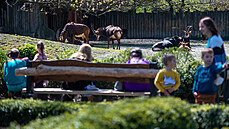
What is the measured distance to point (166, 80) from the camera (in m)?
6.43

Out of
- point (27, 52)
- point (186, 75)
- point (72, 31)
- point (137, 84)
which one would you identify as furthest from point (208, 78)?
point (72, 31)

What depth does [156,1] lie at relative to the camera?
33688 mm

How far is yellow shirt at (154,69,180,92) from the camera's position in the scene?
6.43 m

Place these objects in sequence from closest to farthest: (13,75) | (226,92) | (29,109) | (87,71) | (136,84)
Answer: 1. (29,109)
2. (226,92)
3. (87,71)
4. (136,84)
5. (13,75)

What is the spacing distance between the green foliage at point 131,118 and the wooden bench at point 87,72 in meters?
2.67

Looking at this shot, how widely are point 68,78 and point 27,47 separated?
322 cm

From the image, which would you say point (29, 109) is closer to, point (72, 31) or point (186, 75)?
point (186, 75)

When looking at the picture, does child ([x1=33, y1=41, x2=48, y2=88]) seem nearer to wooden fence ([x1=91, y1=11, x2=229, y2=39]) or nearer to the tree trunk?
the tree trunk

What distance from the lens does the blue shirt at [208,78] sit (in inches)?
242

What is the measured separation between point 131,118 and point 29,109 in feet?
8.02

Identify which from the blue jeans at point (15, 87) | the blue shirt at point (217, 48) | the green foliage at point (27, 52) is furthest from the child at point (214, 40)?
the green foliage at point (27, 52)

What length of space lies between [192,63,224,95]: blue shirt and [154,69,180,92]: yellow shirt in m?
0.40

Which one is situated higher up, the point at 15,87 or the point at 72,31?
the point at 72,31

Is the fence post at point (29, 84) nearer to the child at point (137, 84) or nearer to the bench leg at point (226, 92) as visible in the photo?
the child at point (137, 84)
